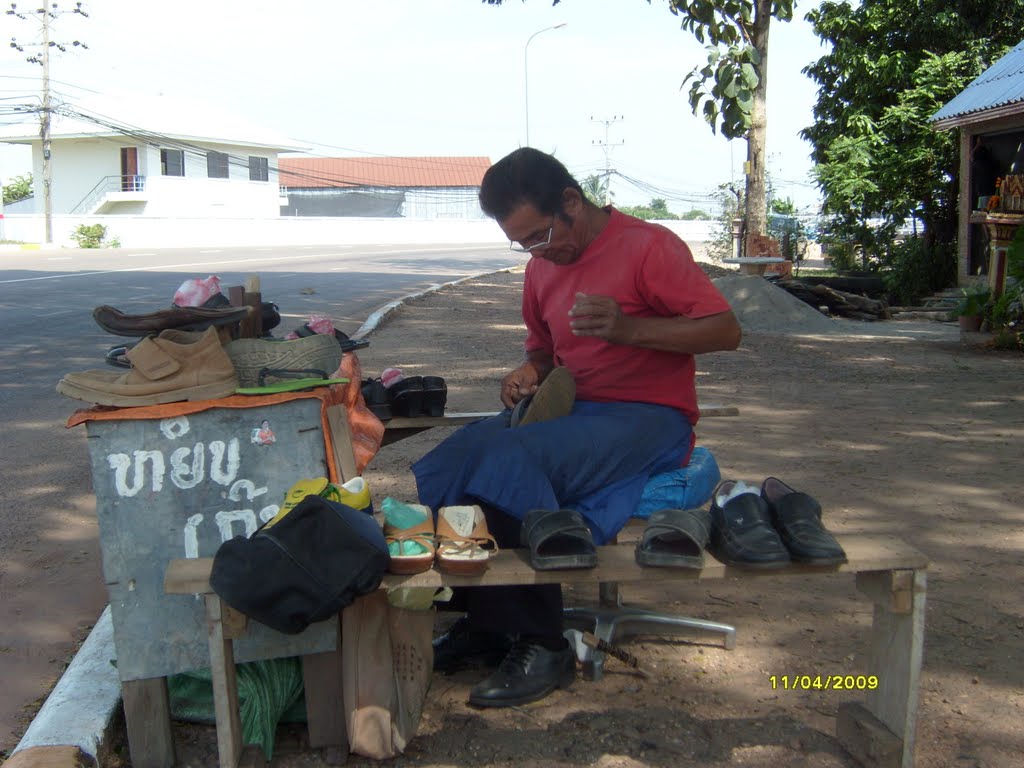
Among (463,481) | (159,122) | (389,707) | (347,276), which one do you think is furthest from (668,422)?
(159,122)

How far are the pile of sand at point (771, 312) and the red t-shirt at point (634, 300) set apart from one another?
30.2ft

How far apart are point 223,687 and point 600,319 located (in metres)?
1.30

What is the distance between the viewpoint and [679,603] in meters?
3.64

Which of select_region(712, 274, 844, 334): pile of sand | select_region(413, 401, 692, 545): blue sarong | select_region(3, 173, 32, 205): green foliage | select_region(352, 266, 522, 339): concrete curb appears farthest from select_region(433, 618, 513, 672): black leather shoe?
select_region(3, 173, 32, 205): green foliage

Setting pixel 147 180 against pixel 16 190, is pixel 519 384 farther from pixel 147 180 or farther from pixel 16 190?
pixel 16 190

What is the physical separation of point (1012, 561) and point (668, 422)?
5.77 feet

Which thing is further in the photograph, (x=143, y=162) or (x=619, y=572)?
(x=143, y=162)

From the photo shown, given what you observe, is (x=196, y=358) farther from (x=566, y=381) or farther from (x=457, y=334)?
(x=457, y=334)

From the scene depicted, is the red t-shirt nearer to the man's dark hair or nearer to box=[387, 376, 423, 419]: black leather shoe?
the man's dark hair

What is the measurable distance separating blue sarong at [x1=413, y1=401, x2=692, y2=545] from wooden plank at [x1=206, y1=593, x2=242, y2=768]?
74 centimetres

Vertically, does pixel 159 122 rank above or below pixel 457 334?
above

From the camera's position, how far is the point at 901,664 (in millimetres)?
2463

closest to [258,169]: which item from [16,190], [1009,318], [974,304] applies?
[16,190]
